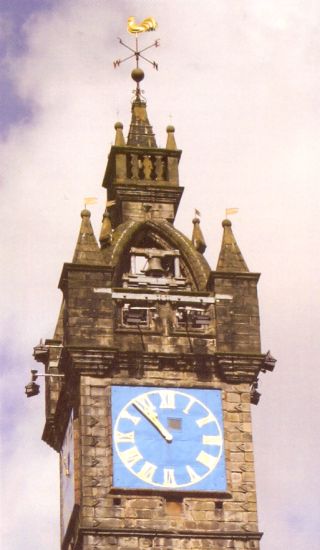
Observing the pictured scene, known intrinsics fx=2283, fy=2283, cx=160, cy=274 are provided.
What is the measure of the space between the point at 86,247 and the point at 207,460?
7327mm

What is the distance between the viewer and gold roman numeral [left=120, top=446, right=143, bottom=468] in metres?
→ 60.5

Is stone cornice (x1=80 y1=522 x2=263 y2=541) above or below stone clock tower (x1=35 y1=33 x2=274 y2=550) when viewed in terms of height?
below

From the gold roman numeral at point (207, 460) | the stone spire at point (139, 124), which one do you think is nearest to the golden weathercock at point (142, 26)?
the stone spire at point (139, 124)

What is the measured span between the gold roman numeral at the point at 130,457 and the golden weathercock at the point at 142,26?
48.7 feet

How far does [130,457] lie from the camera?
199ft

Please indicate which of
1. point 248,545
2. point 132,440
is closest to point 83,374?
point 132,440

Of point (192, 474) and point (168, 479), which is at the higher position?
point (192, 474)

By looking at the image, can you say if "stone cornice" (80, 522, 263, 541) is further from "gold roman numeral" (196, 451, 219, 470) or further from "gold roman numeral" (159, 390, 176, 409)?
"gold roman numeral" (159, 390, 176, 409)

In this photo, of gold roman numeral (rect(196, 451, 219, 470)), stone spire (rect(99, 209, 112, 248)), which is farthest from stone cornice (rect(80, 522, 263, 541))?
stone spire (rect(99, 209, 112, 248))

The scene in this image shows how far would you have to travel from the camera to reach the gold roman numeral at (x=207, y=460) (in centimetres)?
6094

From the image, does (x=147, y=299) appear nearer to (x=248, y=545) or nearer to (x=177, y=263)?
(x=177, y=263)

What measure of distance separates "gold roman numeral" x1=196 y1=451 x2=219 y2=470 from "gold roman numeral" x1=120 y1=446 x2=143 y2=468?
1633 millimetres

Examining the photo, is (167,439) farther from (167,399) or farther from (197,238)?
(197,238)

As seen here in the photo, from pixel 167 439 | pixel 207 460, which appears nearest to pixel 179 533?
pixel 207 460
